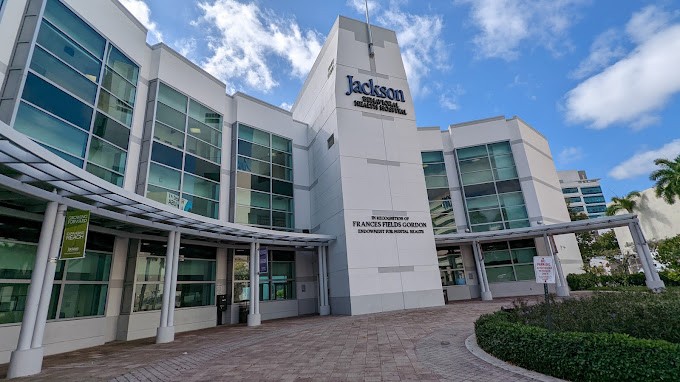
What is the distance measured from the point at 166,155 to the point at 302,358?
511 inches

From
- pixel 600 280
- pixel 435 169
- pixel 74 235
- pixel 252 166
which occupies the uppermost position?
pixel 435 169

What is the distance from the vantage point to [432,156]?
27.1m

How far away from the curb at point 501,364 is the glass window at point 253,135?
17476 mm

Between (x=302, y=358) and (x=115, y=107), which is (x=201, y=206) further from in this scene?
(x=302, y=358)

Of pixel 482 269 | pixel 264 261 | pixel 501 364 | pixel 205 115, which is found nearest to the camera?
pixel 501 364

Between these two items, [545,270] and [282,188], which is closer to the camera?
[545,270]

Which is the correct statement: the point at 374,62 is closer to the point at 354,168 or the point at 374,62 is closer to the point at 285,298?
the point at 354,168

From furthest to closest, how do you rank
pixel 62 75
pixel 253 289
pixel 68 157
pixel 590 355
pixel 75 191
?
1. pixel 253 289
2. pixel 62 75
3. pixel 68 157
4. pixel 75 191
5. pixel 590 355

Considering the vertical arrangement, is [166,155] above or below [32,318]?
above

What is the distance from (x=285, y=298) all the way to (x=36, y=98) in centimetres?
1500

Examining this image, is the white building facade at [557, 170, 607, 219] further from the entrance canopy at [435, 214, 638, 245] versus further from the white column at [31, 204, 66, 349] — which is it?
the white column at [31, 204, 66, 349]

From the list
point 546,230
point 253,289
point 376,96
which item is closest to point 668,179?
point 546,230

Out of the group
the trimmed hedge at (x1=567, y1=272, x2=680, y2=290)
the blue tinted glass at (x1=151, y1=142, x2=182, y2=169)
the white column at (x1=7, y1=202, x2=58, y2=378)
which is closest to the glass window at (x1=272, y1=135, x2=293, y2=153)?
the blue tinted glass at (x1=151, y1=142, x2=182, y2=169)

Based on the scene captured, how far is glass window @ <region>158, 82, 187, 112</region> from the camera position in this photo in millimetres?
16953
